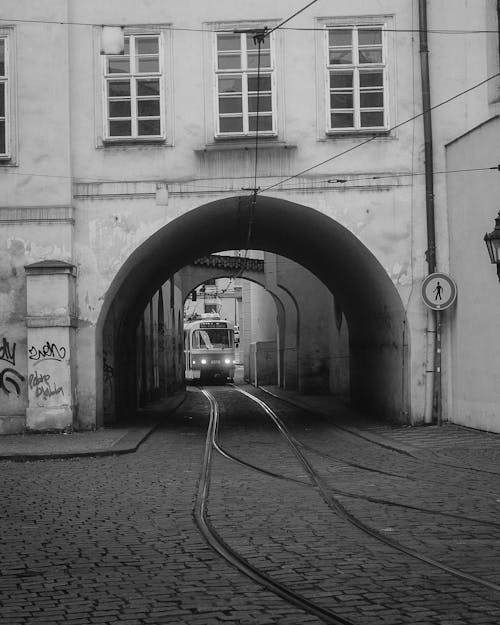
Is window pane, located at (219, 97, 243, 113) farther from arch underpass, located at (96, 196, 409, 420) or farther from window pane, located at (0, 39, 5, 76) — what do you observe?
window pane, located at (0, 39, 5, 76)

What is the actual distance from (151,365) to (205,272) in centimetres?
1554

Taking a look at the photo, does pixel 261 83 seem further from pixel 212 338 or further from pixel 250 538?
pixel 212 338

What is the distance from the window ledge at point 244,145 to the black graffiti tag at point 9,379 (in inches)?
209

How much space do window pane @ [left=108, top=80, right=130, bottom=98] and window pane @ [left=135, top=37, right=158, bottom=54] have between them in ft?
2.15

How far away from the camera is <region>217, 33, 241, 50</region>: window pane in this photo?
18.7m

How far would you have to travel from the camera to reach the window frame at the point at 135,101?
18656mm

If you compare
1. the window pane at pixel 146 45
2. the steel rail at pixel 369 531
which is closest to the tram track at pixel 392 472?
the steel rail at pixel 369 531

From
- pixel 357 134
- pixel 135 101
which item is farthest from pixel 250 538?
pixel 135 101

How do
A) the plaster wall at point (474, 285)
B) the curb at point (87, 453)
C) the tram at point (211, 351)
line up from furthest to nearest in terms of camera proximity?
the tram at point (211, 351)
the plaster wall at point (474, 285)
the curb at point (87, 453)

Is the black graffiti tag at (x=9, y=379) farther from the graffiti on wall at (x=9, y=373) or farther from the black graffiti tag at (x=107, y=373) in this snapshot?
the black graffiti tag at (x=107, y=373)

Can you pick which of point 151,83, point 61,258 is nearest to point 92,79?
point 151,83

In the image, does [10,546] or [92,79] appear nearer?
[10,546]

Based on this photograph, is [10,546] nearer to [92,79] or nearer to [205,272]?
[92,79]

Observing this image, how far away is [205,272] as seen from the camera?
4775cm
